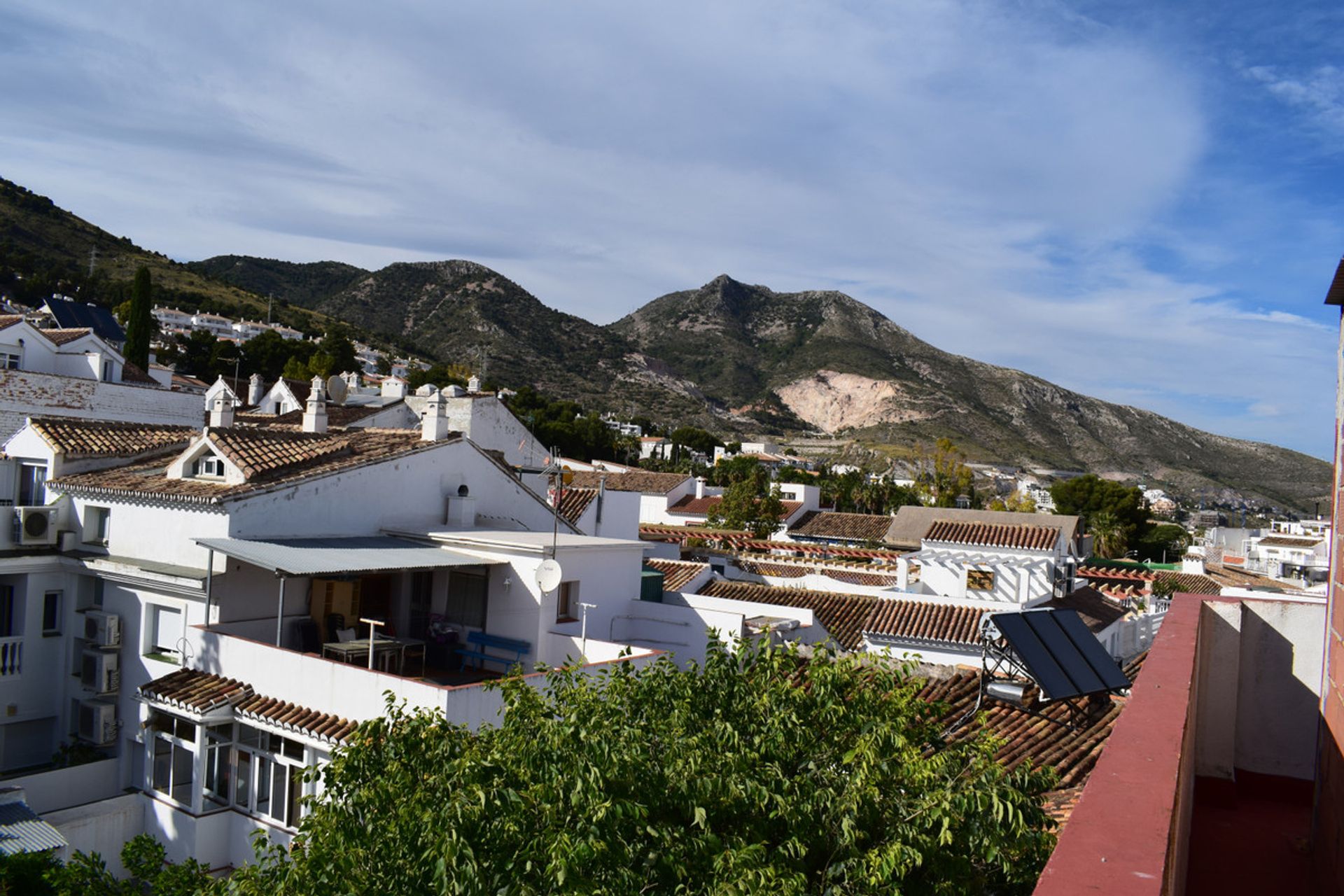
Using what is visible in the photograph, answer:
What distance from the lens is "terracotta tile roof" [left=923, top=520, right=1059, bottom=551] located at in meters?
29.4

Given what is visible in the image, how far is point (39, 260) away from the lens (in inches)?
3548

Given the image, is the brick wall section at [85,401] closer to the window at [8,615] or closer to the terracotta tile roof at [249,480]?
the terracotta tile roof at [249,480]

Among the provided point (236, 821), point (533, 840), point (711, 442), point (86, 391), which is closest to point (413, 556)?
point (236, 821)

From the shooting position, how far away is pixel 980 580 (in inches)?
1156

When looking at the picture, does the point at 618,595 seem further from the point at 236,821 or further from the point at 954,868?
the point at 954,868

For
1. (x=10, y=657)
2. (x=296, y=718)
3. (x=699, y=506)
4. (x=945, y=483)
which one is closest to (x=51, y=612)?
(x=10, y=657)

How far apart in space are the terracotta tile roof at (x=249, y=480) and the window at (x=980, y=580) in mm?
16799

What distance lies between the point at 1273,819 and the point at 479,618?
13898 mm

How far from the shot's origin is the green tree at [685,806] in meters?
5.27

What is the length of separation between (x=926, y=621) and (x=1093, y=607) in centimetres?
617

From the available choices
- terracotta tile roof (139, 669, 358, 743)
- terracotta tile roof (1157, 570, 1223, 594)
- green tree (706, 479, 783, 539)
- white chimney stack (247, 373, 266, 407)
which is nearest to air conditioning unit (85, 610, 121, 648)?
terracotta tile roof (139, 669, 358, 743)

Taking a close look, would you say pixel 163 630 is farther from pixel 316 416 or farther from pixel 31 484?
pixel 316 416

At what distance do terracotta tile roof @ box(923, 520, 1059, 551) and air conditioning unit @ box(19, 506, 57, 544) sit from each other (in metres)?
23.8

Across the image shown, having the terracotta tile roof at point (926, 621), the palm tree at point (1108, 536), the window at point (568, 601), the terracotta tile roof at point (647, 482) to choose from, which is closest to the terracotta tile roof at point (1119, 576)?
the terracotta tile roof at point (926, 621)
